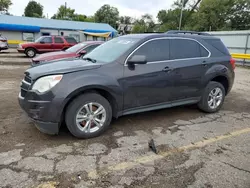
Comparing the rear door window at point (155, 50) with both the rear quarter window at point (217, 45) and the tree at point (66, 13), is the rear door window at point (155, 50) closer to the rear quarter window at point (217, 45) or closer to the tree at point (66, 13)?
the rear quarter window at point (217, 45)

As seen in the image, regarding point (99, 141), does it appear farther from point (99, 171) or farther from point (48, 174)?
point (48, 174)

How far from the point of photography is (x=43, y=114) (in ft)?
10.8

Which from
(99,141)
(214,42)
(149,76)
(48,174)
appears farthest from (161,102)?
(48,174)

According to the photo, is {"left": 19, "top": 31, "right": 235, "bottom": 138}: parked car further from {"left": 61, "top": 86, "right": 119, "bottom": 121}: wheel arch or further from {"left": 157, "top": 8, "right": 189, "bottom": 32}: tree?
{"left": 157, "top": 8, "right": 189, "bottom": 32}: tree

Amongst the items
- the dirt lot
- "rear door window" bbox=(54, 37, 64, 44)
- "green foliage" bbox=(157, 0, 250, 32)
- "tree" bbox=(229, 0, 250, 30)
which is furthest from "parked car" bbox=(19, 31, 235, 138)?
"tree" bbox=(229, 0, 250, 30)

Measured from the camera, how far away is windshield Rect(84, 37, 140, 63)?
4.03m

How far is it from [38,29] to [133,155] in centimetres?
2991

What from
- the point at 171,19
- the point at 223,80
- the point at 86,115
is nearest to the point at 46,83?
the point at 86,115

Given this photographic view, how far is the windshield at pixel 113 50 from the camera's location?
4.03 metres

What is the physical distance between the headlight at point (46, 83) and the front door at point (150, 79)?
112 cm

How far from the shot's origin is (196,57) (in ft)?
15.6

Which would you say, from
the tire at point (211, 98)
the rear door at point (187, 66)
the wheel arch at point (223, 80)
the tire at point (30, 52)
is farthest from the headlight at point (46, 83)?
the tire at point (30, 52)

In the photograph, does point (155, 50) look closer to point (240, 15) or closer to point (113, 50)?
point (113, 50)

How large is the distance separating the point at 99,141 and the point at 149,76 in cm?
148
